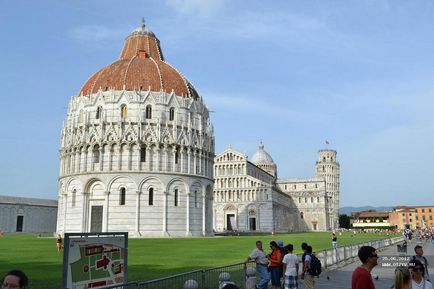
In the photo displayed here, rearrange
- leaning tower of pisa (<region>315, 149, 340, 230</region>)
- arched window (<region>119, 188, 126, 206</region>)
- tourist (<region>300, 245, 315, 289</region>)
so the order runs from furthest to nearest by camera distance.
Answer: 1. leaning tower of pisa (<region>315, 149, 340, 230</region>)
2. arched window (<region>119, 188, 126, 206</region>)
3. tourist (<region>300, 245, 315, 289</region>)

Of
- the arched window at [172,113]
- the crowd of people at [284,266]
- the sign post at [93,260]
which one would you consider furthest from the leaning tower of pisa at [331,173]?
the sign post at [93,260]

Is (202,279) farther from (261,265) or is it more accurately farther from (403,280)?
(403,280)

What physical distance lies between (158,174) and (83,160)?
31.8ft

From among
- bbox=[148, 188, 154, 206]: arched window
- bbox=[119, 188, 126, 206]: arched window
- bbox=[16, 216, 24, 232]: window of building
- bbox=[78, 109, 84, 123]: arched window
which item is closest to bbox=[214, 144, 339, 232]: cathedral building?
bbox=[148, 188, 154, 206]: arched window

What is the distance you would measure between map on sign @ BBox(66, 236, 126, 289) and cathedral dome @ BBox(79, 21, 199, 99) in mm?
47605

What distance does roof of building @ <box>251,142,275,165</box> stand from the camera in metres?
134

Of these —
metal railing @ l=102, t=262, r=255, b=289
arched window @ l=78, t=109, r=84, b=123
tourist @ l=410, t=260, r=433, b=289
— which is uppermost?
arched window @ l=78, t=109, r=84, b=123

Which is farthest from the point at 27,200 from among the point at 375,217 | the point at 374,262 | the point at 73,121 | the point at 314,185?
the point at 375,217

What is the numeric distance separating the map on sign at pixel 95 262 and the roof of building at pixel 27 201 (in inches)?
3317

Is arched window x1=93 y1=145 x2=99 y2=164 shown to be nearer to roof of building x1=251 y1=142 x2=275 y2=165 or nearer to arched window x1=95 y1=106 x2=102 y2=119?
arched window x1=95 y1=106 x2=102 y2=119

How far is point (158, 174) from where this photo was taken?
5297cm

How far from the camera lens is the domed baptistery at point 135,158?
52.1 meters
